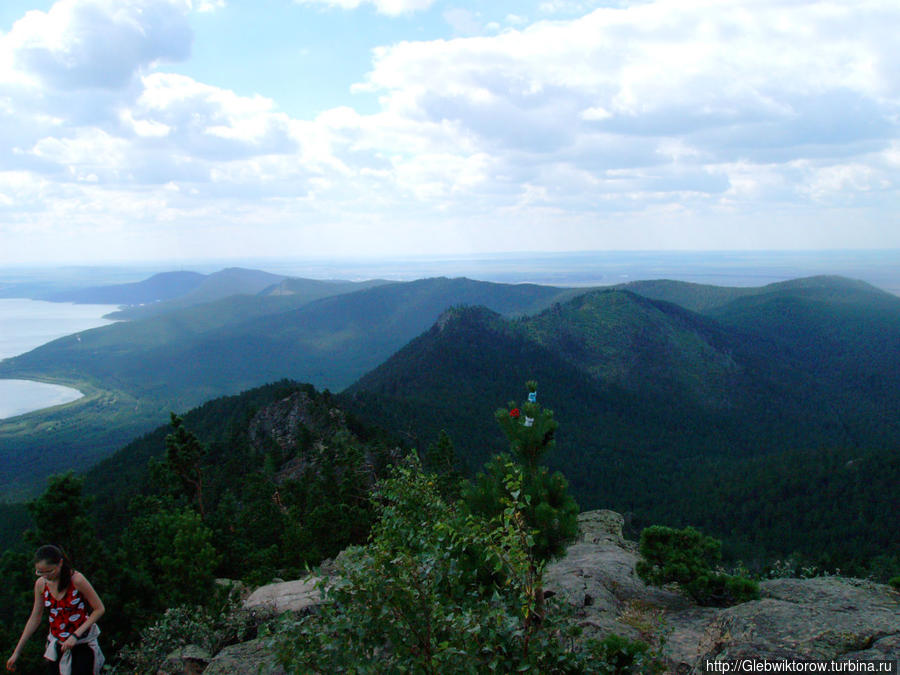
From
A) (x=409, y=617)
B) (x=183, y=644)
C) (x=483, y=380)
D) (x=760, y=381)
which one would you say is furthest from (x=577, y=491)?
(x=760, y=381)

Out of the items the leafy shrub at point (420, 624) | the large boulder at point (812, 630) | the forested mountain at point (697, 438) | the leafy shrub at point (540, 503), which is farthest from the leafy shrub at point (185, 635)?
the forested mountain at point (697, 438)

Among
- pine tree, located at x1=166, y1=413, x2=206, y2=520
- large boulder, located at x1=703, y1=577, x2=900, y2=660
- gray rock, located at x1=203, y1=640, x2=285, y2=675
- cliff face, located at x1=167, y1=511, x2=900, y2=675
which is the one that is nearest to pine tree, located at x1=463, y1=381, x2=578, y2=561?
cliff face, located at x1=167, y1=511, x2=900, y2=675

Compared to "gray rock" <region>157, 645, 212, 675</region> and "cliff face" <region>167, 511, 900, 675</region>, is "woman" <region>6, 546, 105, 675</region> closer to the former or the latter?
"cliff face" <region>167, 511, 900, 675</region>

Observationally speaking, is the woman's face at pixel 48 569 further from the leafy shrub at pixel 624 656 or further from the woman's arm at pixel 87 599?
the leafy shrub at pixel 624 656

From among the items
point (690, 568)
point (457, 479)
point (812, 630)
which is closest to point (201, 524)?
point (457, 479)

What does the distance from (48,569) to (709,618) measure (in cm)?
1770

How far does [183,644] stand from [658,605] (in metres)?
15.7

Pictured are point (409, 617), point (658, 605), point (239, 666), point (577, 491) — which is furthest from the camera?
Result: point (577, 491)

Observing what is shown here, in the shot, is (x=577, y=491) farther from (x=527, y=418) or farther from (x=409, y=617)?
(x=409, y=617)

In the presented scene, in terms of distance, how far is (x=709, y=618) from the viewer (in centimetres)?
1606

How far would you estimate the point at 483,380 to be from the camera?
168125 millimetres

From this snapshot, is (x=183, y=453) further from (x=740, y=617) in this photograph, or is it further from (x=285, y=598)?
(x=740, y=617)

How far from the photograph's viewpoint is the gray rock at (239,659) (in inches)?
527

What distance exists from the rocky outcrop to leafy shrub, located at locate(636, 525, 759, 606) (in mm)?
630
